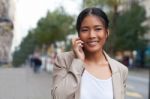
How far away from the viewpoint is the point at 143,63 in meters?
64.7

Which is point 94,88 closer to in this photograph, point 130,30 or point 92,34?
point 92,34

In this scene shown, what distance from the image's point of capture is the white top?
2.98m

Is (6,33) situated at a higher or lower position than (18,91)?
higher

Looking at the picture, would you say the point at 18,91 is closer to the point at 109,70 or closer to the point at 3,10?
the point at 3,10

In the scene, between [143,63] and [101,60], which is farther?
[143,63]

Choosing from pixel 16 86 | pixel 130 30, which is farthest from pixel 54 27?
pixel 16 86

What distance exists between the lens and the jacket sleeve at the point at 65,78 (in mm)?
2895

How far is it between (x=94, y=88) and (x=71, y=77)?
17 cm

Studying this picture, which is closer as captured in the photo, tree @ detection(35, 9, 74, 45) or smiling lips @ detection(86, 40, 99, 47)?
smiling lips @ detection(86, 40, 99, 47)

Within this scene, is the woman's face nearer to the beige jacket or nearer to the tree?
the beige jacket

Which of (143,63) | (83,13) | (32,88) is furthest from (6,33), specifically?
(143,63)

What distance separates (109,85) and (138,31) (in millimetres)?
54845

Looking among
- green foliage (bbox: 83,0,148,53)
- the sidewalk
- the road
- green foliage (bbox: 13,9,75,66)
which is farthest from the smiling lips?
green foliage (bbox: 83,0,148,53)

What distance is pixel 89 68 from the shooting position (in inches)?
122
